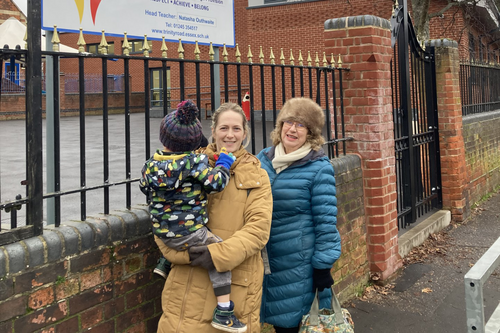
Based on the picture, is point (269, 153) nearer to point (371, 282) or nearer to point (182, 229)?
point (182, 229)

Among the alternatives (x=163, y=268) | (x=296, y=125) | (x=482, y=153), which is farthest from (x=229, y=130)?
(x=482, y=153)

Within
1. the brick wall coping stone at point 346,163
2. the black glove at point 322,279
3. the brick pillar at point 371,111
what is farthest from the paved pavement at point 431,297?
the black glove at point 322,279

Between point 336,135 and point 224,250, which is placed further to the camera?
point 336,135

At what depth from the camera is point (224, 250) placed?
227 centimetres

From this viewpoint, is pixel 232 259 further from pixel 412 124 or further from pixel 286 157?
pixel 412 124

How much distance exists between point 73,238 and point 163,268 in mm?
510

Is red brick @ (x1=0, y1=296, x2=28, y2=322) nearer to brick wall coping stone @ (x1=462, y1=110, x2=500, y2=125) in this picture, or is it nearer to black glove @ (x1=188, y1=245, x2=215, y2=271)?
black glove @ (x1=188, y1=245, x2=215, y2=271)

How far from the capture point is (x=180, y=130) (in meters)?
2.20

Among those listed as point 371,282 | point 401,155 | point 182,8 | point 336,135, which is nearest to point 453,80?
point 401,155

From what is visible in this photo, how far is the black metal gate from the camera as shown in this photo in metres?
6.09

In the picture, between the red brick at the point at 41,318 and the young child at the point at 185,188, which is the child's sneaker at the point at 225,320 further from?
the red brick at the point at 41,318

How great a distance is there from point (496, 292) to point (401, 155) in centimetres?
207

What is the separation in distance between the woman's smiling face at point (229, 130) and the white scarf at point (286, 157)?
1.29ft

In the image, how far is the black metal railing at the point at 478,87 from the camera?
907 cm
